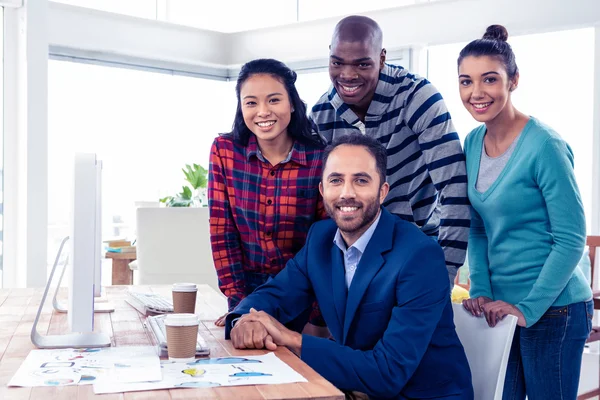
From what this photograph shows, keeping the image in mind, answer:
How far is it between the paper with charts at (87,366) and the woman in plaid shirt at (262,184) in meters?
0.51

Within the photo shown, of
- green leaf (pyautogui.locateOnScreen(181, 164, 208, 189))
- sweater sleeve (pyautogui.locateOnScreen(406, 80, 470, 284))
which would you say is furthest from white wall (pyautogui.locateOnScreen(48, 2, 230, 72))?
sweater sleeve (pyautogui.locateOnScreen(406, 80, 470, 284))

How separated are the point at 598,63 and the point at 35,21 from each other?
12.4ft

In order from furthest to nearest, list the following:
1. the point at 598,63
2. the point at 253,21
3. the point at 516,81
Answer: the point at 253,21
the point at 598,63
the point at 516,81

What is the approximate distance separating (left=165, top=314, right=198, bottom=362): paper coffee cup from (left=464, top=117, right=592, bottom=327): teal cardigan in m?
0.84

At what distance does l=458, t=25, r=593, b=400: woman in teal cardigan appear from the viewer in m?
1.77

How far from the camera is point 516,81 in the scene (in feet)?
6.50

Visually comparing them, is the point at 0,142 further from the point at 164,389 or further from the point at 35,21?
the point at 164,389

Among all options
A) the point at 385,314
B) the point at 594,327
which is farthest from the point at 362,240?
the point at 594,327

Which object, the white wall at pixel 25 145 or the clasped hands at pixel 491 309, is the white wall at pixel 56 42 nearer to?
the white wall at pixel 25 145

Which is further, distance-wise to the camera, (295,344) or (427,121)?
(427,121)

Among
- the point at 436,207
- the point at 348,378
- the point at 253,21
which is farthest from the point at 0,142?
the point at 348,378

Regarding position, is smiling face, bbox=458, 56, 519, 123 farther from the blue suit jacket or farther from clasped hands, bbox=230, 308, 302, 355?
clasped hands, bbox=230, 308, 302, 355

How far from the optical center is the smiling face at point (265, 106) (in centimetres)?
194

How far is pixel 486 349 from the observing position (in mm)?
1658
